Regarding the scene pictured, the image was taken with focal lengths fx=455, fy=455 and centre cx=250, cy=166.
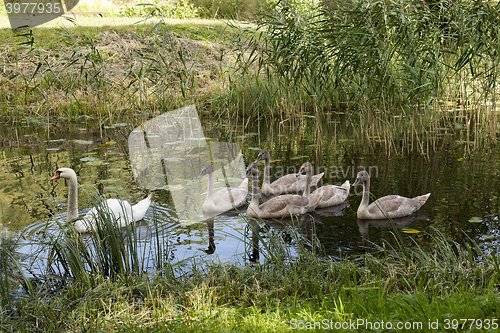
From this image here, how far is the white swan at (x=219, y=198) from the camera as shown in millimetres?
6363

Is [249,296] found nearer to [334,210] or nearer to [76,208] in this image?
[76,208]

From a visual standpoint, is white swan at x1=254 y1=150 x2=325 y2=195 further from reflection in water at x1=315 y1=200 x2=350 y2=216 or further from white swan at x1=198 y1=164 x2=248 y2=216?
reflection in water at x1=315 y1=200 x2=350 y2=216

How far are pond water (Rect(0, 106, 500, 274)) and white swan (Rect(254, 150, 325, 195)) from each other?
55 centimetres

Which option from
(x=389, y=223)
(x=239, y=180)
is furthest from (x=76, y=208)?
(x=389, y=223)

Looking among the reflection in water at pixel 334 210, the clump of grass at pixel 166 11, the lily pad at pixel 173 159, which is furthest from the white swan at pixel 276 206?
the clump of grass at pixel 166 11

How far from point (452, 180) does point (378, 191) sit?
130 cm

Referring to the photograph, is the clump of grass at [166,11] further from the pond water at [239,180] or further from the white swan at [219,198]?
the white swan at [219,198]

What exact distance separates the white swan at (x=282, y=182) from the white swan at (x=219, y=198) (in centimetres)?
46

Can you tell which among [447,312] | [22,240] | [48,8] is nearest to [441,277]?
[447,312]

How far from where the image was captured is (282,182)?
24.1ft

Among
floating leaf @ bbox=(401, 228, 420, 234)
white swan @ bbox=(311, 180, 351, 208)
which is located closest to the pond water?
floating leaf @ bbox=(401, 228, 420, 234)

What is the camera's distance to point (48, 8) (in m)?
21.5

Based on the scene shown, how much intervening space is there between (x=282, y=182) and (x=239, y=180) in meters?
0.88

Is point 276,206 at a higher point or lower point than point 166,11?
lower
